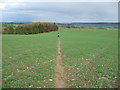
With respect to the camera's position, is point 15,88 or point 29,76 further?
point 29,76

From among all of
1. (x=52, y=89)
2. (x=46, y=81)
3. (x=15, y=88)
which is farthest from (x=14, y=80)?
(x=52, y=89)

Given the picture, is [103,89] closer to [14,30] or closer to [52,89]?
[52,89]

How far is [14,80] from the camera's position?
9.81 metres

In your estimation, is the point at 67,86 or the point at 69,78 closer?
the point at 67,86

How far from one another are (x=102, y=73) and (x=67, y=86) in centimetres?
407

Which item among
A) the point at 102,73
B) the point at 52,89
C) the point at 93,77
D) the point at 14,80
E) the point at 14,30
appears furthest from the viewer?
the point at 14,30

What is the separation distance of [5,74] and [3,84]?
2.11 m

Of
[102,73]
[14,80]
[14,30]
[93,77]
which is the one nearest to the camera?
[14,80]

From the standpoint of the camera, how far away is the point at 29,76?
10.7m

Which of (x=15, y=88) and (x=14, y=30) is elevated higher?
(x=14, y=30)

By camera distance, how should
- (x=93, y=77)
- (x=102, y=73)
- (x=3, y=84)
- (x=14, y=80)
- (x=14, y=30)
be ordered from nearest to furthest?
(x=3, y=84) → (x=14, y=80) → (x=93, y=77) → (x=102, y=73) → (x=14, y=30)

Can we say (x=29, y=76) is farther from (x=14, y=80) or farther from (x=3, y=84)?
(x=3, y=84)

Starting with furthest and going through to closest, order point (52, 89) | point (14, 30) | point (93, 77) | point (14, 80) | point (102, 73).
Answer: point (14, 30) < point (102, 73) < point (93, 77) < point (14, 80) < point (52, 89)

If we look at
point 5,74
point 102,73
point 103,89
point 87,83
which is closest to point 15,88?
point 5,74
